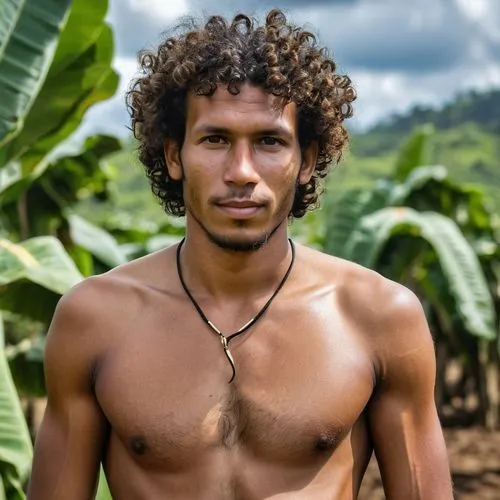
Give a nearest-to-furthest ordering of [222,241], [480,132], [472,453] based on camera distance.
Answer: [222,241] < [472,453] < [480,132]

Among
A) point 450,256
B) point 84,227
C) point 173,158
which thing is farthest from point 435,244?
point 173,158

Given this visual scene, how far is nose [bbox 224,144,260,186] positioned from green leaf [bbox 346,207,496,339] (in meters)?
4.64

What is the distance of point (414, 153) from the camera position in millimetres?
9695

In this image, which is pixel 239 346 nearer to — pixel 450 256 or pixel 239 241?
pixel 239 241

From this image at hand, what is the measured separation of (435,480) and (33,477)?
33.9 inches

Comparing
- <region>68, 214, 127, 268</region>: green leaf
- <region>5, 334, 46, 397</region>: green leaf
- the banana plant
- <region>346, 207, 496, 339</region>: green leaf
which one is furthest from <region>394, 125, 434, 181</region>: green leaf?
<region>5, 334, 46, 397</region>: green leaf

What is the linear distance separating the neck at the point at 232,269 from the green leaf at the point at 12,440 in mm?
1264

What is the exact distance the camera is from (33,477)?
2318 mm

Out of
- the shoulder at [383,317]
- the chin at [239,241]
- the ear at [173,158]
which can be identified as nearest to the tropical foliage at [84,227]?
the ear at [173,158]

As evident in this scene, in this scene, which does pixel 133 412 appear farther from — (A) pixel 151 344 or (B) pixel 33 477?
(B) pixel 33 477

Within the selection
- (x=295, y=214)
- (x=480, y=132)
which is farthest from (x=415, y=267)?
(x=480, y=132)

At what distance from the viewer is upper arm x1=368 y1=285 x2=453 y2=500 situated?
7.33 ft

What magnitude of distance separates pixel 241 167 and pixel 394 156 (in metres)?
47.9

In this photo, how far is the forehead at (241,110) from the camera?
2.16 meters
